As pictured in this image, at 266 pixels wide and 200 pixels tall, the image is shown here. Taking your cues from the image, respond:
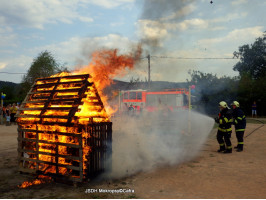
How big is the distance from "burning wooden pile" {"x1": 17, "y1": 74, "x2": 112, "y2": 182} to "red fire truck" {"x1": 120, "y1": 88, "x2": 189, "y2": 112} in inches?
507

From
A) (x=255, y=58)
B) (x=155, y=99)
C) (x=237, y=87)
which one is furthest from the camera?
(x=255, y=58)

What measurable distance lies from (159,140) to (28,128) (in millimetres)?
4108

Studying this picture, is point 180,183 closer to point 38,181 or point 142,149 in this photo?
point 142,149

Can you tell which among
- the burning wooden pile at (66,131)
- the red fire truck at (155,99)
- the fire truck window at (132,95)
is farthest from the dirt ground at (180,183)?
the fire truck window at (132,95)

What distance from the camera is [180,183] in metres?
5.19

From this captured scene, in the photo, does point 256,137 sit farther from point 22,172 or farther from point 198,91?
point 198,91

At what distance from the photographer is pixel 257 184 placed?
5.11m

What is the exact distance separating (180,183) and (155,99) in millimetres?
15394

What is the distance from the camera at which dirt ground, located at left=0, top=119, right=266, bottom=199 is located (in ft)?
15.0

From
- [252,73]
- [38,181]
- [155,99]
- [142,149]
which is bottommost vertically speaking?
[38,181]

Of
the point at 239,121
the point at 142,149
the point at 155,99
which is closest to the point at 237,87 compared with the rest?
the point at 155,99

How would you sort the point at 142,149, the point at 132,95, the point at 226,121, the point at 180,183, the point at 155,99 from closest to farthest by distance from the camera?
the point at 180,183 < the point at 142,149 < the point at 226,121 < the point at 155,99 < the point at 132,95

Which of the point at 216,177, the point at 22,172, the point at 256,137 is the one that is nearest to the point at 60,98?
the point at 22,172

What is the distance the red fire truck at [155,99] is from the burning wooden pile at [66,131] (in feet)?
42.2
